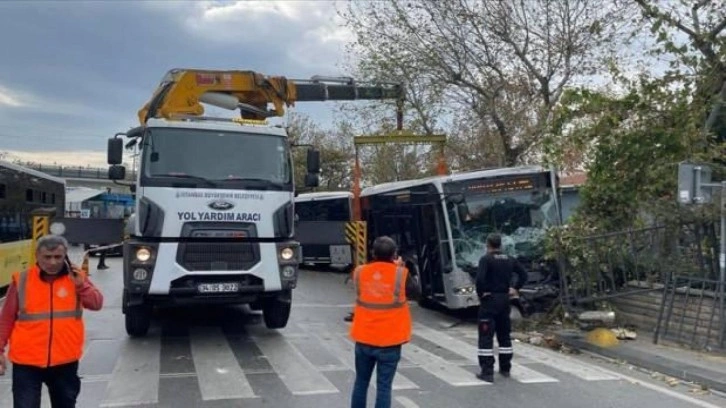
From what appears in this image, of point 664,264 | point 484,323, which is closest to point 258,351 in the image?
point 484,323

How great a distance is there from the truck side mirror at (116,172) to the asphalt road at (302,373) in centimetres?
243

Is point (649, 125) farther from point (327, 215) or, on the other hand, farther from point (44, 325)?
point (327, 215)

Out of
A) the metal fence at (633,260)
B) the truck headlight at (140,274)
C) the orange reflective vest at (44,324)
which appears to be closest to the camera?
the orange reflective vest at (44,324)

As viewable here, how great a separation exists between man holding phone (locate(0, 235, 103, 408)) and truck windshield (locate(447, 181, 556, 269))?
935 centimetres

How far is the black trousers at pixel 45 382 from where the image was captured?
4.97 meters

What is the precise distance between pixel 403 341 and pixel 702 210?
689 centimetres

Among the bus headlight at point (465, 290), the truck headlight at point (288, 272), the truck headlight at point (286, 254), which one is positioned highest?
the truck headlight at point (286, 254)

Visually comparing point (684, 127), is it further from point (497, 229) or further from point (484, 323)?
point (484, 323)

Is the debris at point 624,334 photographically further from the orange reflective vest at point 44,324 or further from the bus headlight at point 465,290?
the orange reflective vest at point 44,324

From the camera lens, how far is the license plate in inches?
389

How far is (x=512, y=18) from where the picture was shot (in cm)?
1884

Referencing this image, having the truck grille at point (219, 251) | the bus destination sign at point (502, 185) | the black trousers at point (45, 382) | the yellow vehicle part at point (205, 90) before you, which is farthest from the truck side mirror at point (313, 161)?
the black trousers at point (45, 382)

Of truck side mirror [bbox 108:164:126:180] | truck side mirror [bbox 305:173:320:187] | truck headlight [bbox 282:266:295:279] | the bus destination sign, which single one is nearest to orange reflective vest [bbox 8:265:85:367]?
truck headlight [bbox 282:266:295:279]

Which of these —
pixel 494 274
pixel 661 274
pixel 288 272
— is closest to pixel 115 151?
pixel 288 272
